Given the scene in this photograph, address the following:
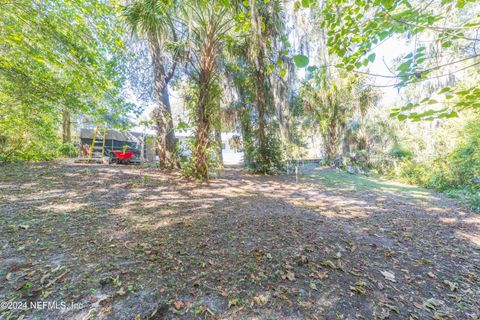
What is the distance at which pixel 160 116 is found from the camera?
5.68 metres

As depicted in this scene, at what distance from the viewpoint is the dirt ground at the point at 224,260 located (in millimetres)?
1229

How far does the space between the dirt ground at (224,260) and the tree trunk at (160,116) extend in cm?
289

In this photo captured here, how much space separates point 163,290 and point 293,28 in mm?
8401

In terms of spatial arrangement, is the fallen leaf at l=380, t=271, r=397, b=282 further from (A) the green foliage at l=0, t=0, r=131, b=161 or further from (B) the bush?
(B) the bush

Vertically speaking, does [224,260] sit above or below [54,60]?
below

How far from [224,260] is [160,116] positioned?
5.10m

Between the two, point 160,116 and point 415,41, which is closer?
point 415,41

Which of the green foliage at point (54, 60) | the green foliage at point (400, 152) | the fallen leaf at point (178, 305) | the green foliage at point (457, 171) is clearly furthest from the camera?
the green foliage at point (400, 152)

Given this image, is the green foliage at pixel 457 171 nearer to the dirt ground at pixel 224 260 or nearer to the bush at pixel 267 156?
the dirt ground at pixel 224 260

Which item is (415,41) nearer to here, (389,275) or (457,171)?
(389,275)

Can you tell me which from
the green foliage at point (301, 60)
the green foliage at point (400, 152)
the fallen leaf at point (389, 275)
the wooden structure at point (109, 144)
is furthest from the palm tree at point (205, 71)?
the green foliage at point (400, 152)

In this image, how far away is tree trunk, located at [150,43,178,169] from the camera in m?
5.78

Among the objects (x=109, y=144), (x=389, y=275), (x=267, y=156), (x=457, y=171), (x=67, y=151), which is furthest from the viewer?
(x=109, y=144)

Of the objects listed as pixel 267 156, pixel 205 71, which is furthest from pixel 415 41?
pixel 267 156
